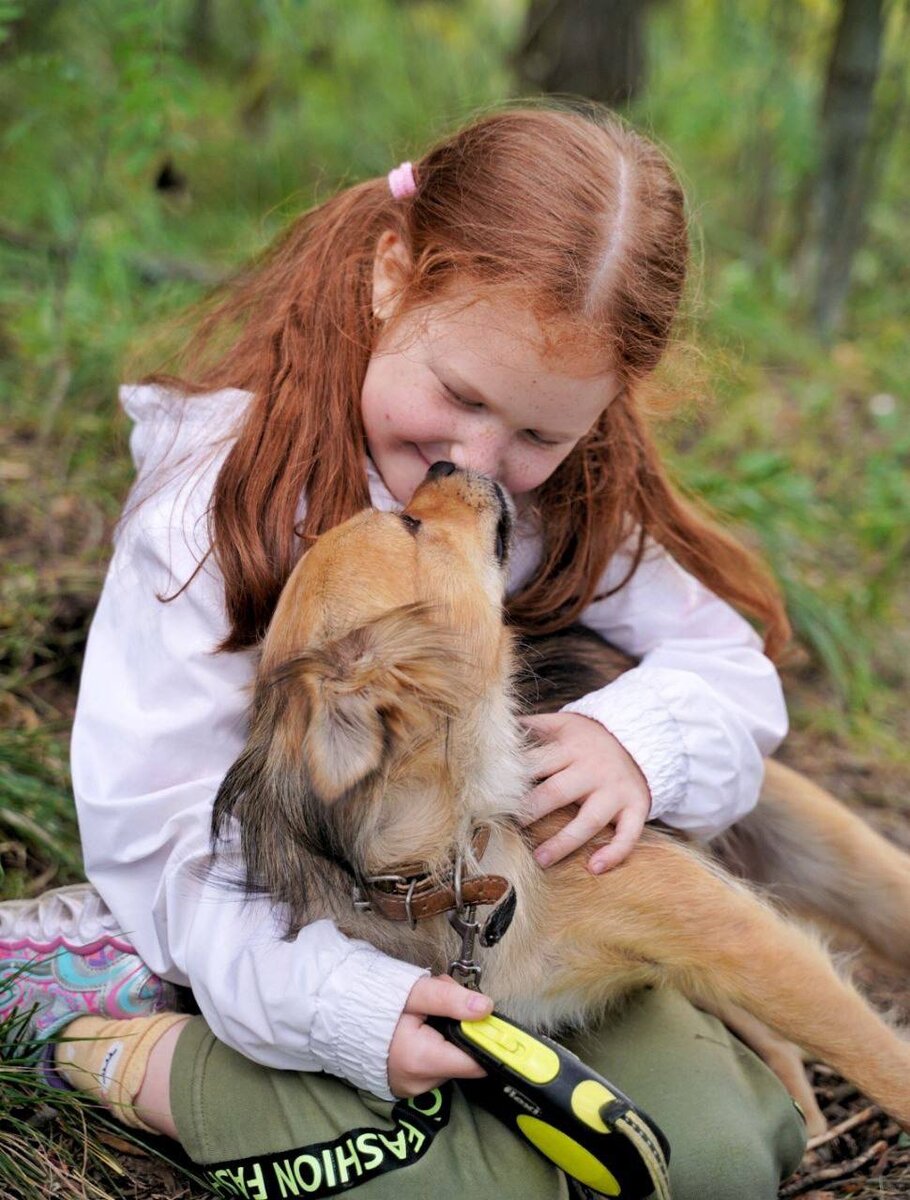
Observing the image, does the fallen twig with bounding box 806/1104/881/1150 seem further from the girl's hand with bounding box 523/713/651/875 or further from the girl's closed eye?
the girl's closed eye

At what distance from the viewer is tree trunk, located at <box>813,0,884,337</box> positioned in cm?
610

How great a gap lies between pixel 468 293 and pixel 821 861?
1922 millimetres

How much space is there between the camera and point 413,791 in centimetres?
240

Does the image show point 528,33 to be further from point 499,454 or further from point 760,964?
point 760,964

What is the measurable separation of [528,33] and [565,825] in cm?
575

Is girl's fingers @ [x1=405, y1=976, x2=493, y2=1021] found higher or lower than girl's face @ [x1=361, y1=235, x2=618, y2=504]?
lower

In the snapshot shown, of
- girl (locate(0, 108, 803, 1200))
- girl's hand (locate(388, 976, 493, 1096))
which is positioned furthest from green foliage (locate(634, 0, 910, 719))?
girl's hand (locate(388, 976, 493, 1096))

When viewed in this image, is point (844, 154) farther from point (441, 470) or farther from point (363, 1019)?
point (363, 1019)

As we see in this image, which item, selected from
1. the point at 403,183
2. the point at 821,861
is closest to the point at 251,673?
the point at 403,183

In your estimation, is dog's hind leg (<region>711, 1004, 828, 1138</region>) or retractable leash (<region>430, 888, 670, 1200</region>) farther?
dog's hind leg (<region>711, 1004, 828, 1138</region>)

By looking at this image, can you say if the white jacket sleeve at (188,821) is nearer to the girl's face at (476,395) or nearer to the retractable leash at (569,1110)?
the retractable leash at (569,1110)

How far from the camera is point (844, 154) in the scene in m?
6.43

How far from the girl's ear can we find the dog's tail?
1.73 metres

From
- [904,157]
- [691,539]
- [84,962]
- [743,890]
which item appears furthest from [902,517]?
[904,157]
